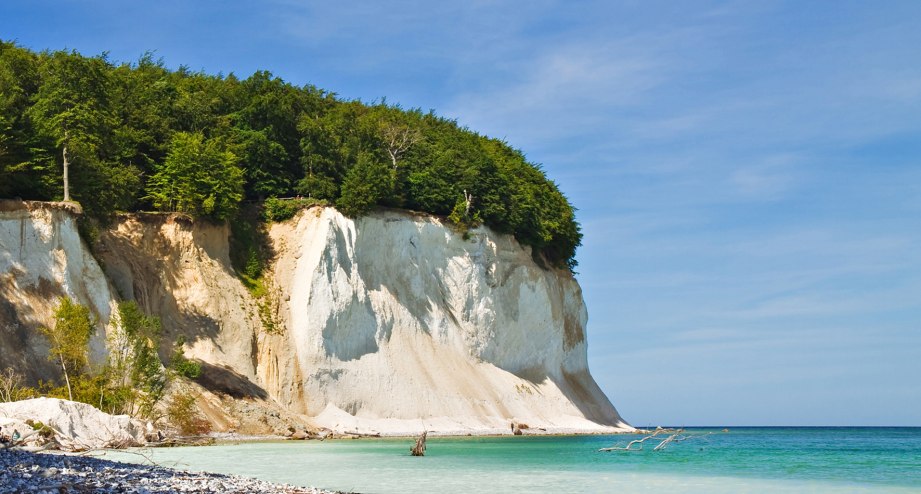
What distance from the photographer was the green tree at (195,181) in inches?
1953

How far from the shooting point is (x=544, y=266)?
225 feet

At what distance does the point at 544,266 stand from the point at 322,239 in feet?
67.2

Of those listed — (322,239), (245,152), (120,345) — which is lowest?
(120,345)

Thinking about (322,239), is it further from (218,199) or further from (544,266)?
(544,266)

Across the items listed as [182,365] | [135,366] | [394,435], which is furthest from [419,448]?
[394,435]

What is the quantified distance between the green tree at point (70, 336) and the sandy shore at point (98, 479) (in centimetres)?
1595

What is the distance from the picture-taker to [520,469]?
95.2 feet

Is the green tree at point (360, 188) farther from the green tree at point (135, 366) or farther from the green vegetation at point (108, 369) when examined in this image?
the green tree at point (135, 366)

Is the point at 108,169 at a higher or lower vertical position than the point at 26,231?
higher

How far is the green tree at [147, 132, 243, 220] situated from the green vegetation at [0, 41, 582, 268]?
0.23ft

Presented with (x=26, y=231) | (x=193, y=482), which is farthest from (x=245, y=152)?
(x=193, y=482)

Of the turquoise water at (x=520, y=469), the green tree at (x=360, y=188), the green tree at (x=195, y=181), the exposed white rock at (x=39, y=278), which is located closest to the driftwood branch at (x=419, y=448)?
the turquoise water at (x=520, y=469)

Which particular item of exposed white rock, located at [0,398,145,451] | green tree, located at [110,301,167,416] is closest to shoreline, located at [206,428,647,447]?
green tree, located at [110,301,167,416]

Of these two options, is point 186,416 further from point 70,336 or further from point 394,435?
point 394,435
